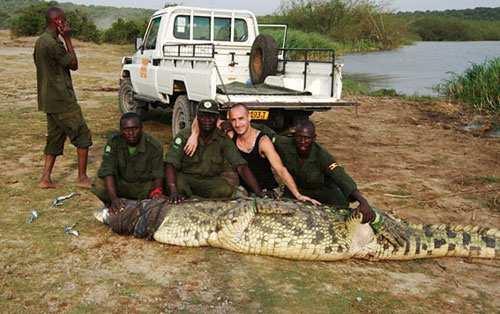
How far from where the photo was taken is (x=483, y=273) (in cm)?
412

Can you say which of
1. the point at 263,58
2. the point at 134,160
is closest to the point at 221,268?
the point at 134,160

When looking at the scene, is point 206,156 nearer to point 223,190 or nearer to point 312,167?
point 223,190

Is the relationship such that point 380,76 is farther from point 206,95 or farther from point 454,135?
point 206,95

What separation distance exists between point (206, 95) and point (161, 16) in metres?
2.72

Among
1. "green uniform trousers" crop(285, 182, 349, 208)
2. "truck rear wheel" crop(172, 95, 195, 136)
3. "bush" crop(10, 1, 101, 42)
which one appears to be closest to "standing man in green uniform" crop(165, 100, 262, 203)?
"green uniform trousers" crop(285, 182, 349, 208)

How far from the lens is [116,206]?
4527 millimetres

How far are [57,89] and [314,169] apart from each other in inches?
107

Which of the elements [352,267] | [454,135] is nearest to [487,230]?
[352,267]

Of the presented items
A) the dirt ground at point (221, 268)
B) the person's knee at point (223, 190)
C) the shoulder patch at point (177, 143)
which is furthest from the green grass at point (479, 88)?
the shoulder patch at point (177, 143)

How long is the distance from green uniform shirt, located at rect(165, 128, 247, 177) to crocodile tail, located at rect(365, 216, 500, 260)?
4.48 feet

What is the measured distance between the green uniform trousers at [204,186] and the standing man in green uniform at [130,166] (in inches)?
8.6

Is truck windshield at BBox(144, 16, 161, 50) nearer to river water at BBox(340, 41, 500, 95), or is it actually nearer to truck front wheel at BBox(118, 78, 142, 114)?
truck front wheel at BBox(118, 78, 142, 114)

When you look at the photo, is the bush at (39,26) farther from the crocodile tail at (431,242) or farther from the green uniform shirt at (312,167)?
the crocodile tail at (431,242)

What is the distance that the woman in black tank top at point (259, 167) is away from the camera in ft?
16.5
